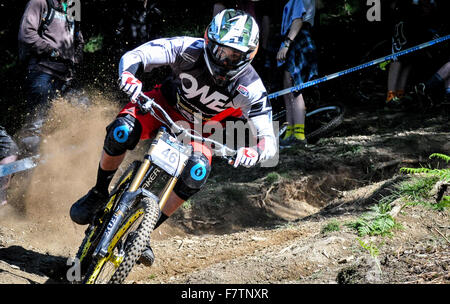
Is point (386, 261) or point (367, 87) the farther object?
point (367, 87)

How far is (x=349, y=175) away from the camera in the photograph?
21.0 feet

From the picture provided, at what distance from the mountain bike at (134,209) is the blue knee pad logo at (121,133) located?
25 centimetres

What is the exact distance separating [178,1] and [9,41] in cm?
319

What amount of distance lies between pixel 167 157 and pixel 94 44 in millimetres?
5491

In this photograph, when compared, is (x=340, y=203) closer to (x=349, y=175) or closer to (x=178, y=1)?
(x=349, y=175)

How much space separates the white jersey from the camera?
4.18m

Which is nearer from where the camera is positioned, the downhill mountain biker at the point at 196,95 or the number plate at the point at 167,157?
the number plate at the point at 167,157

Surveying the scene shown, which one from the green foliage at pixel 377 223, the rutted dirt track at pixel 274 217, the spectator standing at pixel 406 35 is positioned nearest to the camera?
the rutted dirt track at pixel 274 217

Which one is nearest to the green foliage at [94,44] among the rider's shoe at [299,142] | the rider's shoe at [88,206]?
the rider's shoe at [299,142]

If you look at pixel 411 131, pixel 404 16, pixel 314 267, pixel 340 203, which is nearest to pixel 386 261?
pixel 314 267

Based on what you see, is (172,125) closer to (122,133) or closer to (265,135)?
(122,133)

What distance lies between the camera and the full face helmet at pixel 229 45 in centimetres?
389

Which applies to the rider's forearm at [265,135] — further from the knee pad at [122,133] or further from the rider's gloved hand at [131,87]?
the rider's gloved hand at [131,87]

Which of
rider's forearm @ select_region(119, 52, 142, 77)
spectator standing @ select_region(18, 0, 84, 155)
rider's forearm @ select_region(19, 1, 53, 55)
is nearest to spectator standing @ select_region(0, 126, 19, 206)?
spectator standing @ select_region(18, 0, 84, 155)
